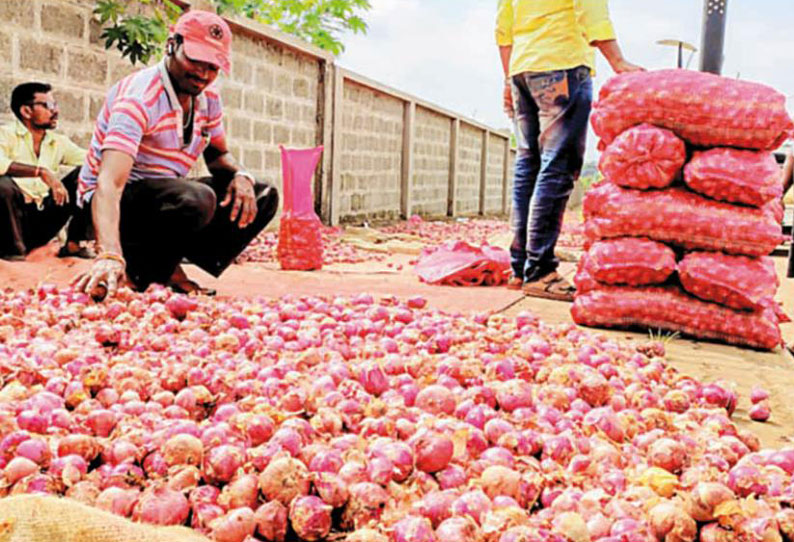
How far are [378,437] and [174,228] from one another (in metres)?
2.05

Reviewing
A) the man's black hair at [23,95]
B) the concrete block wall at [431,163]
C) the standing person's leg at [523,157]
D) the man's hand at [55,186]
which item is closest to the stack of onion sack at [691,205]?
the standing person's leg at [523,157]

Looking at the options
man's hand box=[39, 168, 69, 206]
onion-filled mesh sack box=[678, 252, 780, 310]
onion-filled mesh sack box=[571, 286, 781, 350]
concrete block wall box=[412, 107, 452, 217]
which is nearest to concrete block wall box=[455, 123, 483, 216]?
concrete block wall box=[412, 107, 452, 217]

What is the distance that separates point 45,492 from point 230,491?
318mm

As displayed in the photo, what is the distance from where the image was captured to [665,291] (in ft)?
9.77

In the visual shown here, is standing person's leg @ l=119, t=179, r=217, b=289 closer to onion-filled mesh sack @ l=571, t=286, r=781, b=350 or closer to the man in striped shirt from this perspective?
the man in striped shirt

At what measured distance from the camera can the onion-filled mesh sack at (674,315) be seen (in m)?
2.85

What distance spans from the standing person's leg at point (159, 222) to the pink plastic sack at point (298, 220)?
1.55m

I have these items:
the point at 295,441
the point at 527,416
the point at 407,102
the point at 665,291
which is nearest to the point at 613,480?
the point at 527,416

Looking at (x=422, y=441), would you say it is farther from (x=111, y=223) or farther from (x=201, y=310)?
(x=111, y=223)

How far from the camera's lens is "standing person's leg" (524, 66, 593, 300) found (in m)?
3.65

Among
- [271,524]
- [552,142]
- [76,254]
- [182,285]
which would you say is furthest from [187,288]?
[271,524]

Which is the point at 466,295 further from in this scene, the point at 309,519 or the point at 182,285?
the point at 309,519

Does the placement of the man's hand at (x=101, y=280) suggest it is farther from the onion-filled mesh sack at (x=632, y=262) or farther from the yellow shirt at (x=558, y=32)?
the yellow shirt at (x=558, y=32)

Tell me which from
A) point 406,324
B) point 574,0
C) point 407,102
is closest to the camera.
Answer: point 406,324
